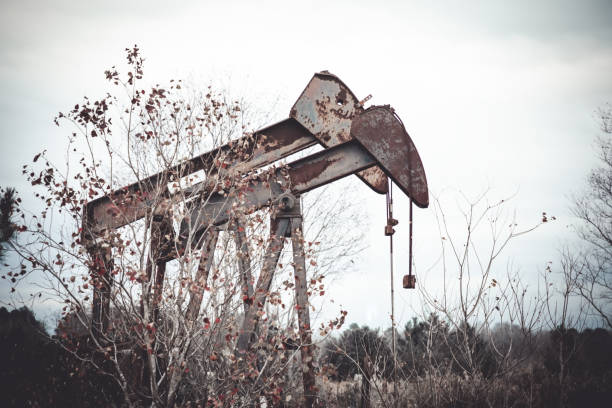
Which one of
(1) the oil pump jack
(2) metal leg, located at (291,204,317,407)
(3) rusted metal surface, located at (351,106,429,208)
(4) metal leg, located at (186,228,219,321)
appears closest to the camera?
(4) metal leg, located at (186,228,219,321)

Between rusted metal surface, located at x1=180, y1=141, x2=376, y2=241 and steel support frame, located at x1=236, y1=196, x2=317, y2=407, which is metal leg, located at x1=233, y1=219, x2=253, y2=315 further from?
rusted metal surface, located at x1=180, y1=141, x2=376, y2=241

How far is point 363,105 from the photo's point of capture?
15.3 ft

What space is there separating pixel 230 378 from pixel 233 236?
146cm

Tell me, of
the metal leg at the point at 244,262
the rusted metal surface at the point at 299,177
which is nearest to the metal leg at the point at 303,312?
the rusted metal surface at the point at 299,177

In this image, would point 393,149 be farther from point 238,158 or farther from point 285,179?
point 238,158

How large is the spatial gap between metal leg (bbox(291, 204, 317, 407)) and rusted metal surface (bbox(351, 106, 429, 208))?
118 centimetres

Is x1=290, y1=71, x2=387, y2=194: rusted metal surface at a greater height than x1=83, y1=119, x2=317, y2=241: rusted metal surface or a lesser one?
greater

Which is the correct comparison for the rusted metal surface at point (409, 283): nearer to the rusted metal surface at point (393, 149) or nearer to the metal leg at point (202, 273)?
the rusted metal surface at point (393, 149)

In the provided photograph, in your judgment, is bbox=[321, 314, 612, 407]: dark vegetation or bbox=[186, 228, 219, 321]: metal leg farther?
bbox=[321, 314, 612, 407]: dark vegetation

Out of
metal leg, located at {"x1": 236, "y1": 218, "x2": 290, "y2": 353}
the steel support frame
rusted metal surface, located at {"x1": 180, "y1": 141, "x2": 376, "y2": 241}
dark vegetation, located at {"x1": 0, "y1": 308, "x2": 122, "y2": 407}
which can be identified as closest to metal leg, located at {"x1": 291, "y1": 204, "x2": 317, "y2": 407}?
the steel support frame

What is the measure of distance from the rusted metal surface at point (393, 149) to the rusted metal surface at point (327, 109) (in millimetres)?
286

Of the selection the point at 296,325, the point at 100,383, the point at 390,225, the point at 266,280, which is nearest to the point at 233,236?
the point at 266,280

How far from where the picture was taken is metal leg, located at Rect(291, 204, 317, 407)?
13.0ft

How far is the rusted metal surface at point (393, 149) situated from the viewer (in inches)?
173
